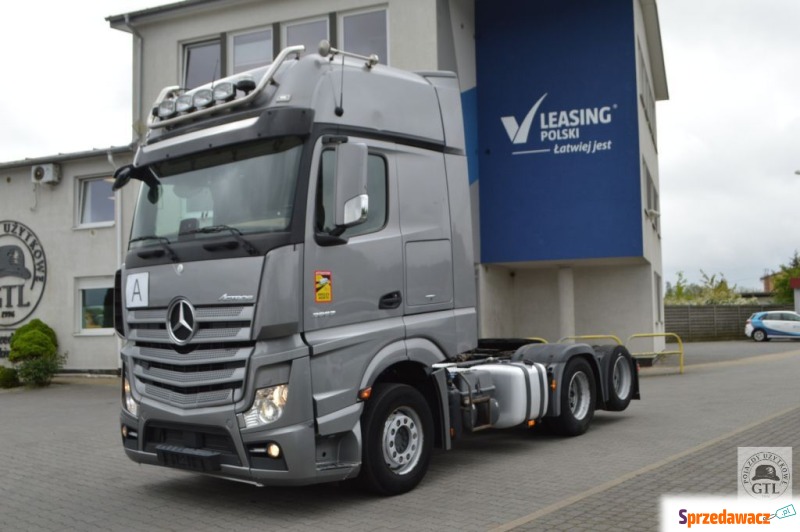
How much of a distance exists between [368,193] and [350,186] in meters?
0.59

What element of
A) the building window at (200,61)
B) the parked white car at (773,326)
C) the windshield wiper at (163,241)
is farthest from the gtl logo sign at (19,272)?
the parked white car at (773,326)

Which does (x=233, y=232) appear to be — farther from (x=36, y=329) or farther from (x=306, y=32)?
(x=36, y=329)

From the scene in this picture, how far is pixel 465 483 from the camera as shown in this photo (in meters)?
7.46

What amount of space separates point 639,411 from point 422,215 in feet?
19.8

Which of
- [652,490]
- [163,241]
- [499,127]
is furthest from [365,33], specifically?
[652,490]

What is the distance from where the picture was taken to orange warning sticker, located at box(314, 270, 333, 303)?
6.43 meters

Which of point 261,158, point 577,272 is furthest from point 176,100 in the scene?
point 577,272

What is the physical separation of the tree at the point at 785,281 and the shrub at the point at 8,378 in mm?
46233

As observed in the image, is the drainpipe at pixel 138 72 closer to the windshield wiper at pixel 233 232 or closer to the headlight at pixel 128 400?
the headlight at pixel 128 400

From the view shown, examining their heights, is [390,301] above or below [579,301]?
below

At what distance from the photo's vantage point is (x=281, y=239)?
6.23 meters

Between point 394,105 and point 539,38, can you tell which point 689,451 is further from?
point 539,38

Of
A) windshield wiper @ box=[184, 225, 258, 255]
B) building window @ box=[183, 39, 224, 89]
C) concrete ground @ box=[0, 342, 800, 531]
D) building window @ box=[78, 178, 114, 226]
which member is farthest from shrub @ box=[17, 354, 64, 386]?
windshield wiper @ box=[184, 225, 258, 255]

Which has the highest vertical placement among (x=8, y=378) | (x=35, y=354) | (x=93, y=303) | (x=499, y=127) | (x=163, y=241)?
(x=499, y=127)
